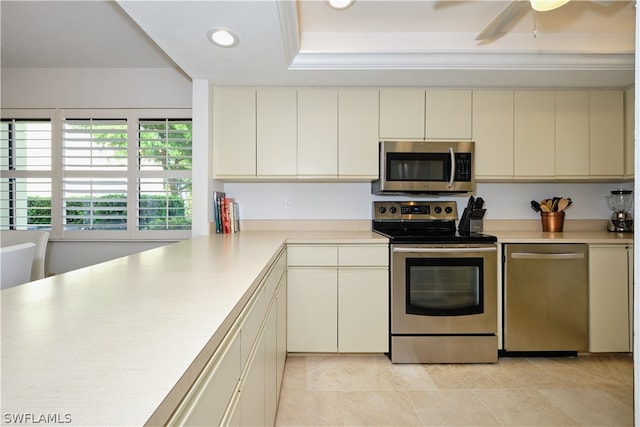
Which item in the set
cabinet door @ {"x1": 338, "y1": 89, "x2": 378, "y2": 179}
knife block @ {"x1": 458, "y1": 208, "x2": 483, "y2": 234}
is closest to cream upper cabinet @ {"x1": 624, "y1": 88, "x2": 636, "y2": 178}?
knife block @ {"x1": 458, "y1": 208, "x2": 483, "y2": 234}

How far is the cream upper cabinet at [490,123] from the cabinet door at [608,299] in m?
0.98

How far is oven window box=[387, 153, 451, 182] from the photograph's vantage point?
8.73ft

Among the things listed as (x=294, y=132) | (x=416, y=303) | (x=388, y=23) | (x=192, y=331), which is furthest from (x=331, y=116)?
(x=192, y=331)

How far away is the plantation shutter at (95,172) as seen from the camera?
3113 mm

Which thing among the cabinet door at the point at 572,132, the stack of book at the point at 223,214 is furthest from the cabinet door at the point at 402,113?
the stack of book at the point at 223,214

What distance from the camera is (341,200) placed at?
2.99 meters

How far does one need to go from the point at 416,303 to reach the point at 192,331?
79.2 inches

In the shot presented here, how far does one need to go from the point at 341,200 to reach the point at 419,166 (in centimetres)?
73

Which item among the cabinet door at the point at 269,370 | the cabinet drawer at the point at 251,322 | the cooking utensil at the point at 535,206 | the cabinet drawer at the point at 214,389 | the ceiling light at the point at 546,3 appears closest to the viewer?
the cabinet drawer at the point at 214,389

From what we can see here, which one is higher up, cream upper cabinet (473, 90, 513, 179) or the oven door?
cream upper cabinet (473, 90, 513, 179)

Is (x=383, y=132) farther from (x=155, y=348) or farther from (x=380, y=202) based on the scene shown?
(x=155, y=348)

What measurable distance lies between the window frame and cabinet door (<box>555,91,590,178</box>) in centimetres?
317

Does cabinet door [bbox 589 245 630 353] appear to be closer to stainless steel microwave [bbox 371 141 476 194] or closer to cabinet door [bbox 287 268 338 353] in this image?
stainless steel microwave [bbox 371 141 476 194]

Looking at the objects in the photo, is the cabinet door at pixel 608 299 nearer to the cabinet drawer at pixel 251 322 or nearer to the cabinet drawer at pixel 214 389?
the cabinet drawer at pixel 251 322
